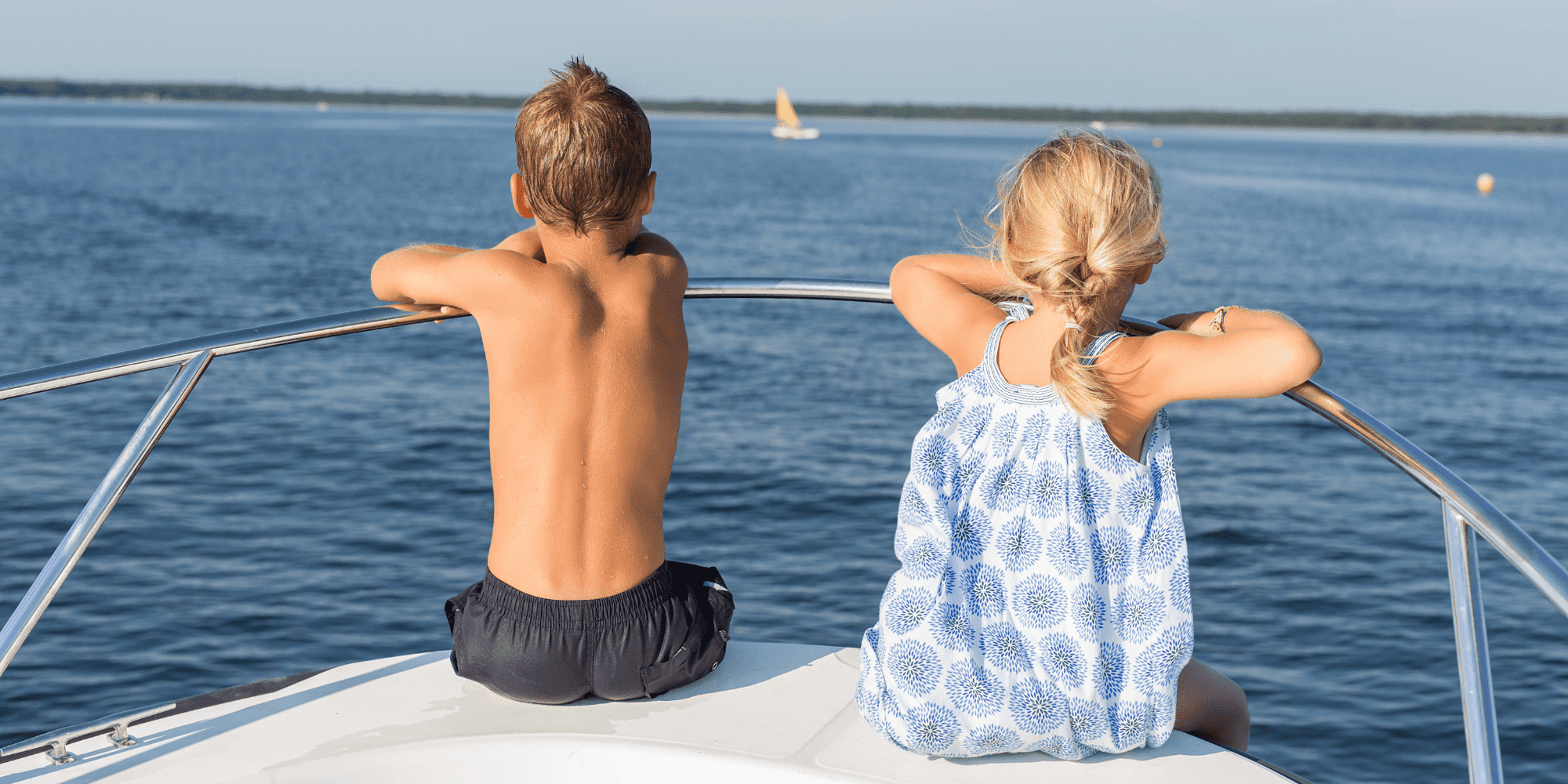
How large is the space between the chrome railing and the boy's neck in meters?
0.33

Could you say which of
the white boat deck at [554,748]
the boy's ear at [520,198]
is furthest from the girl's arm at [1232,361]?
the boy's ear at [520,198]

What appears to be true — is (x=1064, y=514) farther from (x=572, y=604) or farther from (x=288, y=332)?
(x=288, y=332)

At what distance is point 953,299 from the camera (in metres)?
2.30

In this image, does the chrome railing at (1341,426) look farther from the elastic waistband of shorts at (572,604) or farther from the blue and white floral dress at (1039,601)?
the elastic waistband of shorts at (572,604)

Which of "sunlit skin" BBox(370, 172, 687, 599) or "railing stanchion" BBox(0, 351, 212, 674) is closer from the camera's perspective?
"railing stanchion" BBox(0, 351, 212, 674)

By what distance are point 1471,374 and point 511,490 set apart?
18208mm

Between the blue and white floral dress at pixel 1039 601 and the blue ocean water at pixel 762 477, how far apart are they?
57 cm

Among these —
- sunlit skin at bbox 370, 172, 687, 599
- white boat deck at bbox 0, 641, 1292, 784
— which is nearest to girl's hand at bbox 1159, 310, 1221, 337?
white boat deck at bbox 0, 641, 1292, 784

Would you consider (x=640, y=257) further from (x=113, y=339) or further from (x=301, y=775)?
(x=113, y=339)

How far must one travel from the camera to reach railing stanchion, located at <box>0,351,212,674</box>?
2.09 m

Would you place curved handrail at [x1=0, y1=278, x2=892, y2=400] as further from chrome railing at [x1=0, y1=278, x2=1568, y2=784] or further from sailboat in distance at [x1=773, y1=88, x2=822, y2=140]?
sailboat in distance at [x1=773, y1=88, x2=822, y2=140]

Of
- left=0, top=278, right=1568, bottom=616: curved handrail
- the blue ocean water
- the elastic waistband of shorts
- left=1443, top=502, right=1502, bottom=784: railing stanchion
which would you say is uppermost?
left=0, top=278, right=1568, bottom=616: curved handrail

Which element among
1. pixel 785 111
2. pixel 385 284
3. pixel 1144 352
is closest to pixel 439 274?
pixel 385 284

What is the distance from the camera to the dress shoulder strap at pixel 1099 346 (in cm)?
205
